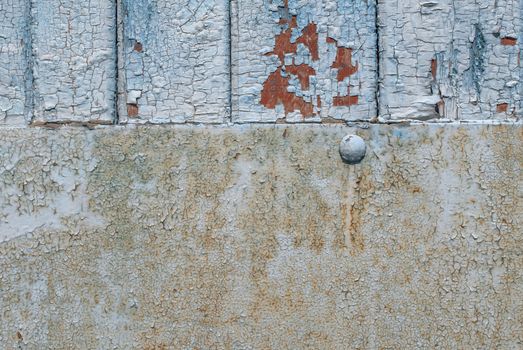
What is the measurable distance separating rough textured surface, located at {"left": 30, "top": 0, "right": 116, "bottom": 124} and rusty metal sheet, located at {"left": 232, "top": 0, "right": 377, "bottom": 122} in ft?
0.82

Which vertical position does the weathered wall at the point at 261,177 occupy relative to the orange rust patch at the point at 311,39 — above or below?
below

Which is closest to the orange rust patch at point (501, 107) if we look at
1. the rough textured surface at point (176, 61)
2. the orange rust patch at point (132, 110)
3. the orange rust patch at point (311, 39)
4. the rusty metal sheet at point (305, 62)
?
the rusty metal sheet at point (305, 62)

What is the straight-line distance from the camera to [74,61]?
1117mm

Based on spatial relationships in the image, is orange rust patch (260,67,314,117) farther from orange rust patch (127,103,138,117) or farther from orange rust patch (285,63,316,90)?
orange rust patch (127,103,138,117)

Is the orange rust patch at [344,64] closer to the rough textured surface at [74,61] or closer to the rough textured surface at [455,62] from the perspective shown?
the rough textured surface at [455,62]

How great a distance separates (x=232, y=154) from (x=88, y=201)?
285 millimetres

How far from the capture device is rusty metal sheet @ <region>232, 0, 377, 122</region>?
3.60 feet

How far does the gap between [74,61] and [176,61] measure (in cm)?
20

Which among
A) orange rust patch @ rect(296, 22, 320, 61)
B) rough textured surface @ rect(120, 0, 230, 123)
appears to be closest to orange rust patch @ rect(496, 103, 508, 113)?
orange rust patch @ rect(296, 22, 320, 61)

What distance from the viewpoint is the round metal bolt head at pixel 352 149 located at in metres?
1.06

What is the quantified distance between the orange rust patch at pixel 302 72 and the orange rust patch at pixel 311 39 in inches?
→ 0.9

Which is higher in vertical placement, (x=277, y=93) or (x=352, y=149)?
(x=277, y=93)

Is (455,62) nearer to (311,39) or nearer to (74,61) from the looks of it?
(311,39)

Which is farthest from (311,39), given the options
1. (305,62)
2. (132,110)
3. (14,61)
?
(14,61)
